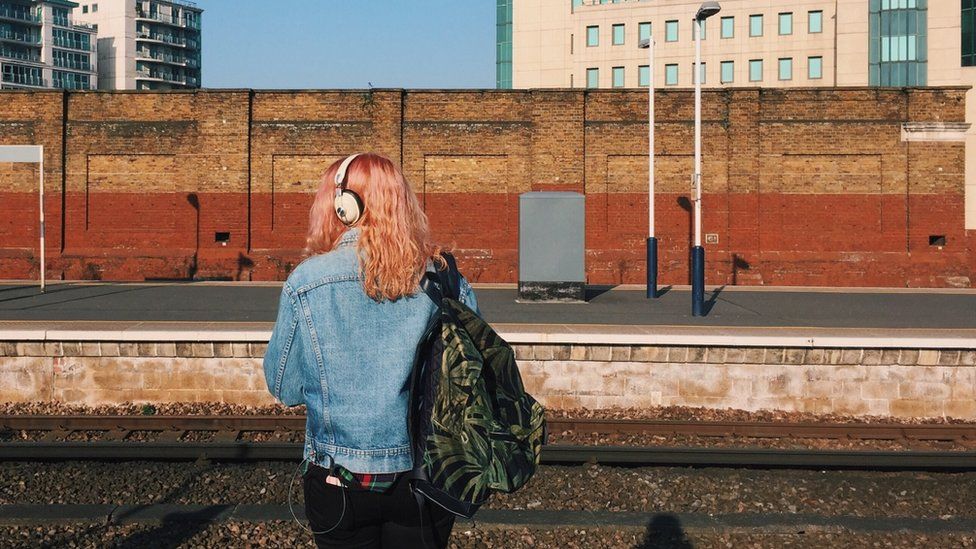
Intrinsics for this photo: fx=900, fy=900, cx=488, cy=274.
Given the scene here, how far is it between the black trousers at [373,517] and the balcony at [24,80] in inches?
4384

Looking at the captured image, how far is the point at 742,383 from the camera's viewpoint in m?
10.7

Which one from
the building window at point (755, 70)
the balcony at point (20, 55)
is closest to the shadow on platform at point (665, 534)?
the building window at point (755, 70)

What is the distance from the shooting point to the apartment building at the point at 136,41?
106688 mm

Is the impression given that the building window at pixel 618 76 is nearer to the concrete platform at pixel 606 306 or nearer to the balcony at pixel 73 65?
the concrete platform at pixel 606 306

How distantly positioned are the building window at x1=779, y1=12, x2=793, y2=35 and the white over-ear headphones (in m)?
66.4

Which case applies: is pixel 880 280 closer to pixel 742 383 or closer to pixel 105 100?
pixel 742 383

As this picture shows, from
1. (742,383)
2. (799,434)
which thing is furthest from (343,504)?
(742,383)

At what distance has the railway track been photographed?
783cm

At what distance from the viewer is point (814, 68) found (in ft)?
206

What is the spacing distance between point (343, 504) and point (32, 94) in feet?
86.4

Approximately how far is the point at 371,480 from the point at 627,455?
5.71 m

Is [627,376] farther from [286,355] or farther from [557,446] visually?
[286,355]

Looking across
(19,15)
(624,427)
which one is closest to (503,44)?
(19,15)

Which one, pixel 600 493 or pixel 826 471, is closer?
pixel 600 493
